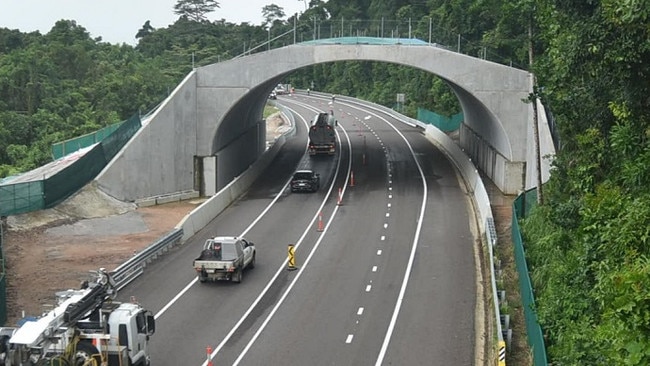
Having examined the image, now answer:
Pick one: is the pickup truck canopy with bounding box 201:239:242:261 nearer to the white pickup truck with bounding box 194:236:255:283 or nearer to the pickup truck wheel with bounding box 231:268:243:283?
the white pickup truck with bounding box 194:236:255:283

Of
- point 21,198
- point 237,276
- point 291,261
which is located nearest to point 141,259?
point 237,276

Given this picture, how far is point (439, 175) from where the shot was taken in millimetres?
55156

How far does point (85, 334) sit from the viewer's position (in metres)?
20.1

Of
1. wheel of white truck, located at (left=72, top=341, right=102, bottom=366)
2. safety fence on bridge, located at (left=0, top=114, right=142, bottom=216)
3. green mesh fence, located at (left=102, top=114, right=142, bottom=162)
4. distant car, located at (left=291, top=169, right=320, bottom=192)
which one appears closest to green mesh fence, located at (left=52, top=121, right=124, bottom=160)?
safety fence on bridge, located at (left=0, top=114, right=142, bottom=216)

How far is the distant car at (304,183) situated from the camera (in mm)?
49625

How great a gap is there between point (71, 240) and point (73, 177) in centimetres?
594

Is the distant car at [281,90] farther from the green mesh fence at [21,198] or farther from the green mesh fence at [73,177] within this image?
the green mesh fence at [21,198]

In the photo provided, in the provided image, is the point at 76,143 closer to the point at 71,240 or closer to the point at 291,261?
the point at 71,240

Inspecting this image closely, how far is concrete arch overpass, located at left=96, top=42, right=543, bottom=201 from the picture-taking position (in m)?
47.5

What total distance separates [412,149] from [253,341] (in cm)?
4521

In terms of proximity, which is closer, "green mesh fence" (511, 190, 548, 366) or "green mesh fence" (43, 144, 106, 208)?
"green mesh fence" (511, 190, 548, 366)

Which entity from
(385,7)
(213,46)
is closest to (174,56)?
(213,46)

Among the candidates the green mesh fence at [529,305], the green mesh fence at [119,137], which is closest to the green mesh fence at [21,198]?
the green mesh fence at [119,137]

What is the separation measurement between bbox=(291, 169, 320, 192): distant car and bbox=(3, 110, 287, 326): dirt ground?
6.02 metres
